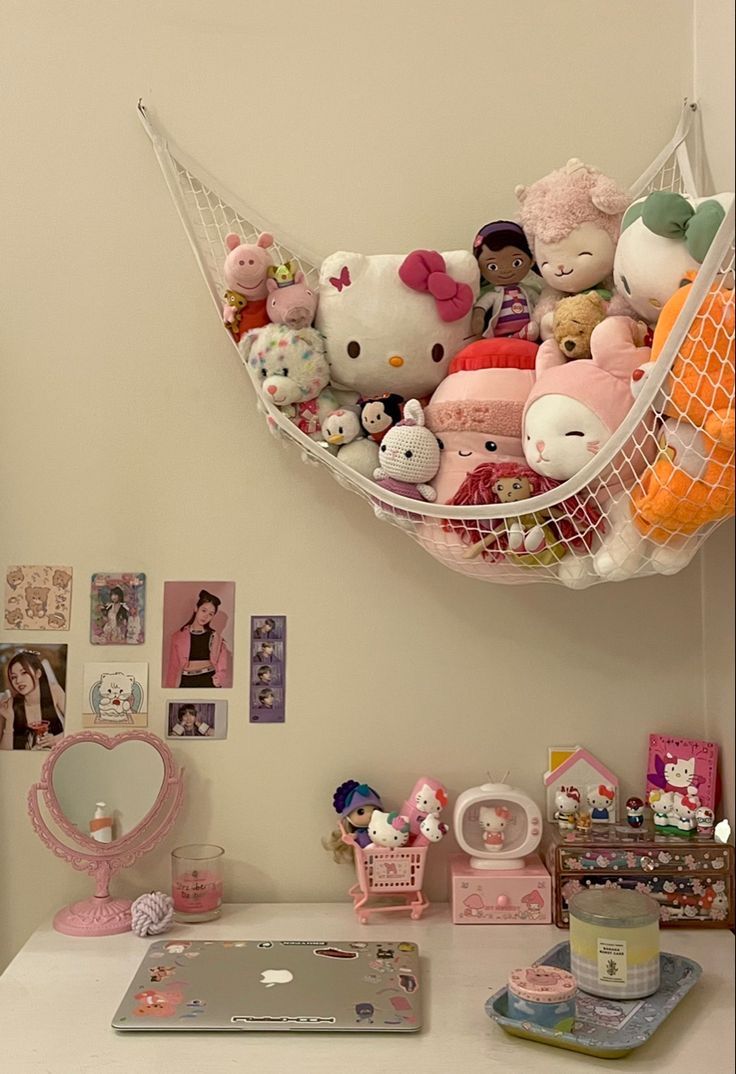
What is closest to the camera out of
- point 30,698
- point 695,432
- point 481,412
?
point 695,432

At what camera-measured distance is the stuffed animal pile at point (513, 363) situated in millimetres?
1331

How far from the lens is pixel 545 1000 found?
1.20 metres

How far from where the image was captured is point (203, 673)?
5.57ft

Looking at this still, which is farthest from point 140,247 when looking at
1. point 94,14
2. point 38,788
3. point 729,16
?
point 729,16

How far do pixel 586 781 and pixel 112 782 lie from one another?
0.73m

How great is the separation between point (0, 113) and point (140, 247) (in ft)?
1.02

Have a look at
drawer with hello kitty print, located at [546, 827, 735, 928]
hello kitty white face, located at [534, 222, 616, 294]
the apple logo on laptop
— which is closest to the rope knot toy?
the apple logo on laptop

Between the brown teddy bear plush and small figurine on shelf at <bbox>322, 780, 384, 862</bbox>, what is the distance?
2.35 feet

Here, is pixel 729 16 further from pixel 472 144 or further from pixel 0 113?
pixel 0 113

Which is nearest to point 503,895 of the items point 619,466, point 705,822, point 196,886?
point 705,822

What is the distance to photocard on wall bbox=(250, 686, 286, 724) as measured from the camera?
170 cm

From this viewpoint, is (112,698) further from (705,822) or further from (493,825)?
(705,822)

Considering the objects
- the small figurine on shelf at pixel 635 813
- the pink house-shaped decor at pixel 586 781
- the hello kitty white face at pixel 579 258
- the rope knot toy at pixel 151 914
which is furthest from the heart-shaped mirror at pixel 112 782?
the hello kitty white face at pixel 579 258

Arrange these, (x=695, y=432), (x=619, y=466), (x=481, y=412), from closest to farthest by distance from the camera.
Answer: (x=695, y=432) → (x=619, y=466) → (x=481, y=412)
